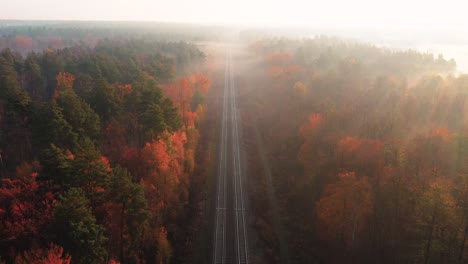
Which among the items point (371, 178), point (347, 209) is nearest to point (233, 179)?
point (347, 209)

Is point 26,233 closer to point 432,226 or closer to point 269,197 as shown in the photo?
point 269,197

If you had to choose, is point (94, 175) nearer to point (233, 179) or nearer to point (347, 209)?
point (233, 179)

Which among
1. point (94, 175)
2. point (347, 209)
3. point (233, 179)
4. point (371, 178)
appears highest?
point (94, 175)

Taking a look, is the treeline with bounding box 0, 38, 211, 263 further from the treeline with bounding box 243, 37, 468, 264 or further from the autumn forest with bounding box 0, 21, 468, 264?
the treeline with bounding box 243, 37, 468, 264

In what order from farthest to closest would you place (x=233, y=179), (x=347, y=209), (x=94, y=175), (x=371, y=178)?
(x=233, y=179)
(x=371, y=178)
(x=347, y=209)
(x=94, y=175)

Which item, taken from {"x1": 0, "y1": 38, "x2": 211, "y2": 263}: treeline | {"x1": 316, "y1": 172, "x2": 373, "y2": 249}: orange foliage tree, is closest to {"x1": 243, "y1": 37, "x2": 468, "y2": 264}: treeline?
{"x1": 316, "y1": 172, "x2": 373, "y2": 249}: orange foliage tree

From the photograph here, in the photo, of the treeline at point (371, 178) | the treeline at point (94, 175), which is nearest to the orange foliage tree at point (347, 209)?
the treeline at point (371, 178)
